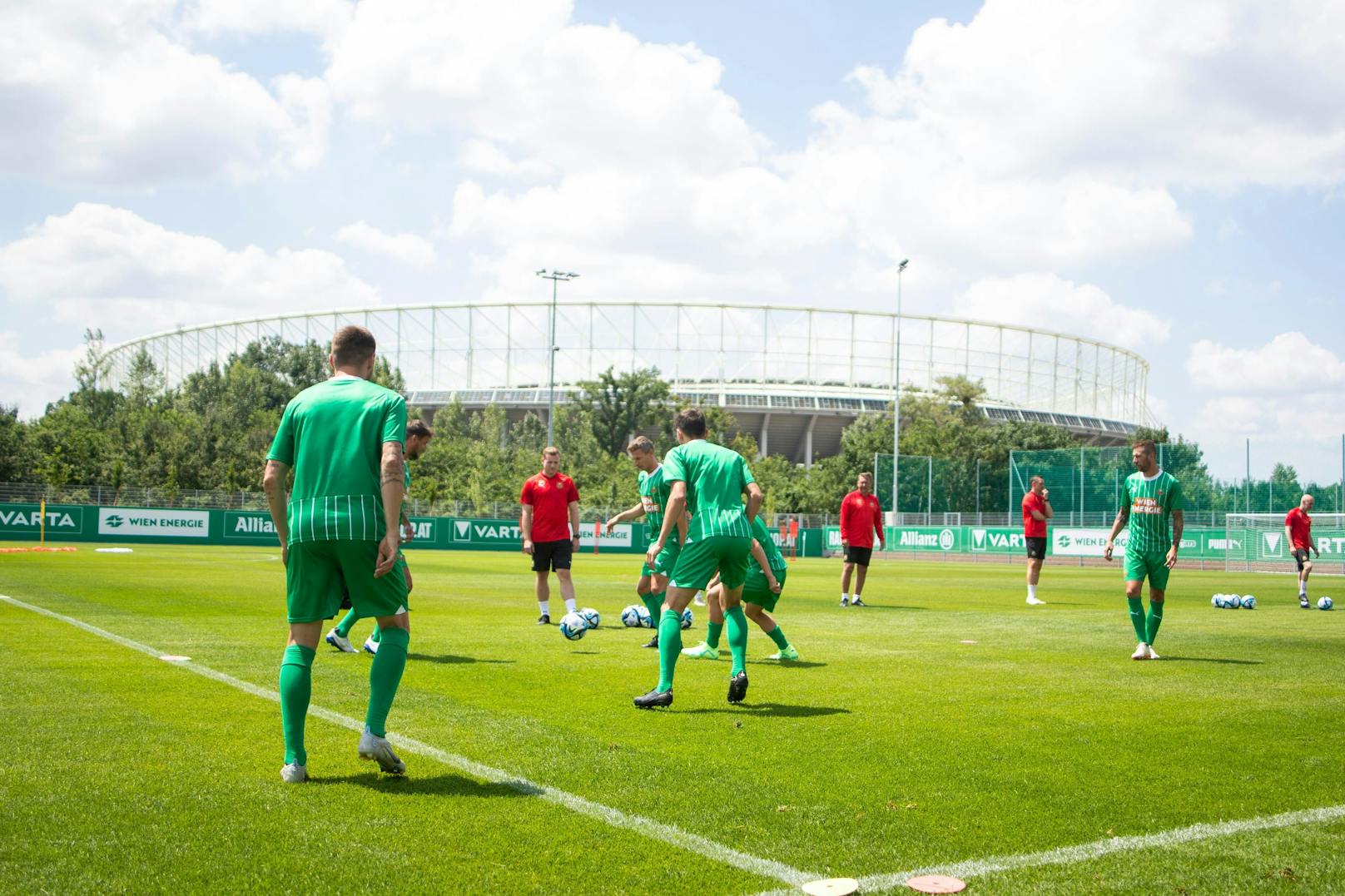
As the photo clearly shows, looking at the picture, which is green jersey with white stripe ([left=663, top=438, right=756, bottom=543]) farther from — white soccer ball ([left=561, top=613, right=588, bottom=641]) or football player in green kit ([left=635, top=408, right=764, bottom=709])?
white soccer ball ([left=561, top=613, right=588, bottom=641])

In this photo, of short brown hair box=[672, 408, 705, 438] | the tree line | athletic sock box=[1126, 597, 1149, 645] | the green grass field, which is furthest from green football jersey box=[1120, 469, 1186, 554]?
the tree line

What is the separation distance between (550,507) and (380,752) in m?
8.58

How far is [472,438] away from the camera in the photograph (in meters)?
86.2

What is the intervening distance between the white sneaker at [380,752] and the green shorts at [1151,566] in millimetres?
7786

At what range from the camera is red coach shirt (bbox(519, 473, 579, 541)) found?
537 inches

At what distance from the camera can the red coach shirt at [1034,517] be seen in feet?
66.4

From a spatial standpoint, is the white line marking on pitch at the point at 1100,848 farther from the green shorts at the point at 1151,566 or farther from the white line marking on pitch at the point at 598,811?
the green shorts at the point at 1151,566

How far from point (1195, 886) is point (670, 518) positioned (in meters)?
4.25

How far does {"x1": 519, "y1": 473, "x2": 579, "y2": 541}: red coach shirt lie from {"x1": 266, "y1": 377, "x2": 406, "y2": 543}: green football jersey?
8230 millimetres

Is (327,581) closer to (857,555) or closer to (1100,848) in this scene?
(1100,848)

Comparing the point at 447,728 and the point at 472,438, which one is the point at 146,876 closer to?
the point at 447,728

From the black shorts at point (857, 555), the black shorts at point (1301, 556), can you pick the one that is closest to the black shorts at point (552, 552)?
the black shorts at point (857, 555)

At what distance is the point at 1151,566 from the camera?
35.1ft

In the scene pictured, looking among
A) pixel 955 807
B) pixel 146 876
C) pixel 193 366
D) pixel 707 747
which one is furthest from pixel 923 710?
pixel 193 366
